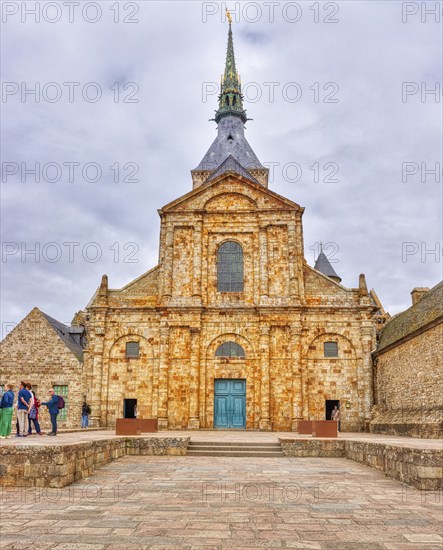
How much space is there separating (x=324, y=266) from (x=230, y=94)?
22505mm

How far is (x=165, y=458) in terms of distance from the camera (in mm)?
15852

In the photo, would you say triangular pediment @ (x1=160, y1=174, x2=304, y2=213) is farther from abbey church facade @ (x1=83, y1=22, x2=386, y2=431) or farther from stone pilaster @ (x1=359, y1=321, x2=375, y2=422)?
stone pilaster @ (x1=359, y1=321, x2=375, y2=422)

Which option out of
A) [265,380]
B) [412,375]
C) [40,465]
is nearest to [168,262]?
[265,380]

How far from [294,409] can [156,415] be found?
672 cm

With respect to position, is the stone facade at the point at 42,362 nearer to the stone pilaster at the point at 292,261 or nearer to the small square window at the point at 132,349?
the small square window at the point at 132,349

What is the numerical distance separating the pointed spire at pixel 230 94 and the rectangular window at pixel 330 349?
116ft

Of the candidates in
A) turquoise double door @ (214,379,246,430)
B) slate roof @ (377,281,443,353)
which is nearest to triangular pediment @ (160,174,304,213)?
slate roof @ (377,281,443,353)

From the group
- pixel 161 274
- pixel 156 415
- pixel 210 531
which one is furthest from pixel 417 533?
pixel 161 274

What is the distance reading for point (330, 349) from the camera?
27562 millimetres

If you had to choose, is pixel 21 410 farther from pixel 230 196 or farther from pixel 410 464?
pixel 230 196

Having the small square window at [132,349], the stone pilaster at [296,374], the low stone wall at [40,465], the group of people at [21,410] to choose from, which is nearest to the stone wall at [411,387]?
the stone pilaster at [296,374]

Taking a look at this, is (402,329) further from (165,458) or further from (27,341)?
(27,341)

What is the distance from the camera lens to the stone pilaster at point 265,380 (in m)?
26.1

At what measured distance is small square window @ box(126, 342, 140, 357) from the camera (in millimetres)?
27891
